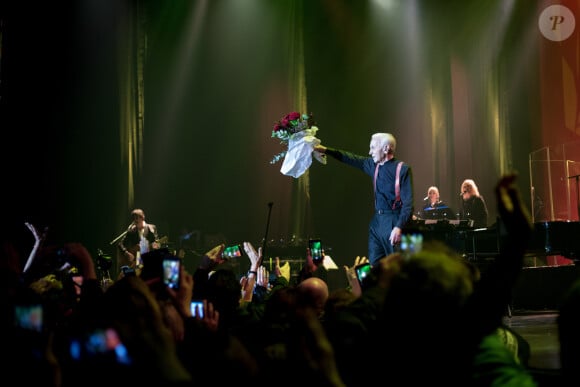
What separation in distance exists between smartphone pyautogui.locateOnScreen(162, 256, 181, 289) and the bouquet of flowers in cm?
425

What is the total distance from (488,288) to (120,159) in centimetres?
1127

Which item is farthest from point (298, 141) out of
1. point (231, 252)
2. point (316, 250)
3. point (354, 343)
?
point (354, 343)

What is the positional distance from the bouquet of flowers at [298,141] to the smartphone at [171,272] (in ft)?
13.9

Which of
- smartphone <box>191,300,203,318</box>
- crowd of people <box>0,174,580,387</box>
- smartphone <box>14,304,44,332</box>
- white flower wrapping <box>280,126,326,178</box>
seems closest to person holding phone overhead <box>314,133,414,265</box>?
white flower wrapping <box>280,126,326,178</box>

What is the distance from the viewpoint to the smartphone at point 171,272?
291 centimetres

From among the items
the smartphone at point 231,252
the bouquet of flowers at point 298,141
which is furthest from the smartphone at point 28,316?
the bouquet of flowers at point 298,141

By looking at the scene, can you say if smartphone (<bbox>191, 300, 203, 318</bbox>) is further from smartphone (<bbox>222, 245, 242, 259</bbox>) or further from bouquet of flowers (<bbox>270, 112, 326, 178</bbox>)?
bouquet of flowers (<bbox>270, 112, 326, 178</bbox>)

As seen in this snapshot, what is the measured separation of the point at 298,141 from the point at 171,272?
4416 mm

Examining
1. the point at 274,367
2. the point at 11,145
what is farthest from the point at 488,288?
the point at 11,145

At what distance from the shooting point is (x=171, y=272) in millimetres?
2951

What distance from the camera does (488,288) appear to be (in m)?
1.83

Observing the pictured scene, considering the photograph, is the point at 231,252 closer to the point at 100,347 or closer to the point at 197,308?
the point at 197,308

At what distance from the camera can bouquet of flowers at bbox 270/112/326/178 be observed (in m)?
7.17

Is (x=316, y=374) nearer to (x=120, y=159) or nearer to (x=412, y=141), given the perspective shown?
(x=120, y=159)
